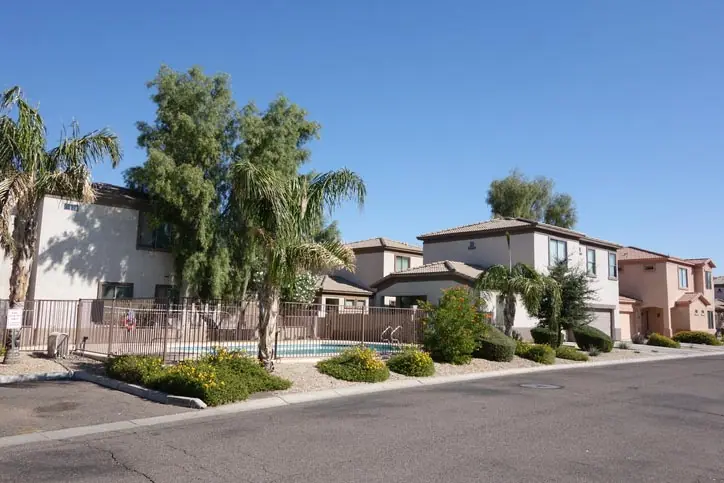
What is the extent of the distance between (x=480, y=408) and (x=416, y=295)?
21567mm

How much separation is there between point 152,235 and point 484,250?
1881 cm

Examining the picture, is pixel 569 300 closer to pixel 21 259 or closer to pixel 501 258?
pixel 501 258

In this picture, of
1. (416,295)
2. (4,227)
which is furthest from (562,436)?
(416,295)

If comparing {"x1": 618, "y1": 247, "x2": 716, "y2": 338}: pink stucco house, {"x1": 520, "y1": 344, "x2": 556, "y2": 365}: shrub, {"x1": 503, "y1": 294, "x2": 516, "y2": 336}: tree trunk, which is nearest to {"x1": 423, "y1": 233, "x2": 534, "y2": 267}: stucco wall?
{"x1": 503, "y1": 294, "x2": 516, "y2": 336}: tree trunk

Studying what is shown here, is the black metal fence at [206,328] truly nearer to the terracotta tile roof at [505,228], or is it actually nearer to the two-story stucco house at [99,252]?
the two-story stucco house at [99,252]

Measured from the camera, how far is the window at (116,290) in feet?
84.9

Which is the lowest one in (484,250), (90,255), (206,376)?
(206,376)

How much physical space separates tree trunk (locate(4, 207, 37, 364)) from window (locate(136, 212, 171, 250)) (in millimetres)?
8806

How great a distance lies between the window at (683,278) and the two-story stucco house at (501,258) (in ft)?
37.3

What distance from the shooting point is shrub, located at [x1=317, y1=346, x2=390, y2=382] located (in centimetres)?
1638

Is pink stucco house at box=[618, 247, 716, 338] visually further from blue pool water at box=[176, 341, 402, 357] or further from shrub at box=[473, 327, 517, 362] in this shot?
blue pool water at box=[176, 341, 402, 357]

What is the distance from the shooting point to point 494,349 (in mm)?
22125

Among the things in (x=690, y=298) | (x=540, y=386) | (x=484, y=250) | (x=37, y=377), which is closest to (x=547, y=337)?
(x=484, y=250)

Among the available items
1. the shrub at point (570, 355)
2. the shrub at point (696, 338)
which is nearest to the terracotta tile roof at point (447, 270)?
the shrub at point (570, 355)
